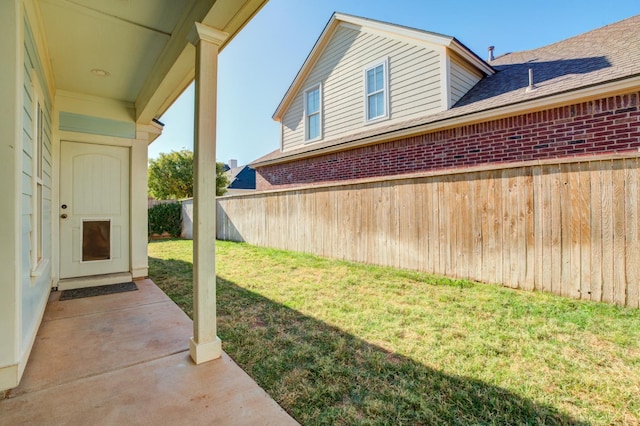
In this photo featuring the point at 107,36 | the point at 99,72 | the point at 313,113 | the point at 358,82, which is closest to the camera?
the point at 107,36

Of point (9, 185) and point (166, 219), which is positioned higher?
point (9, 185)

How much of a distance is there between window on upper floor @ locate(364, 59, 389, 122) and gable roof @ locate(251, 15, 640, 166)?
0.58 meters

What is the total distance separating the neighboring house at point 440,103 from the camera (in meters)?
4.21

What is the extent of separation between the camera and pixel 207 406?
1.76 meters

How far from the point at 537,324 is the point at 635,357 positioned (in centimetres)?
68

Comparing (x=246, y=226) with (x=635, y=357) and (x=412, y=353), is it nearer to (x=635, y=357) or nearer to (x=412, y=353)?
(x=412, y=353)

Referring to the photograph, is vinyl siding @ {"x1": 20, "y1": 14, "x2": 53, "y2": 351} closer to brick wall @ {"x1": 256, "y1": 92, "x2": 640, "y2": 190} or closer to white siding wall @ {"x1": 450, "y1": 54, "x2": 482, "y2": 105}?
brick wall @ {"x1": 256, "y1": 92, "x2": 640, "y2": 190}

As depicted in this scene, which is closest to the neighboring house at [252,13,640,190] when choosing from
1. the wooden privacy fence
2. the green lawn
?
the wooden privacy fence

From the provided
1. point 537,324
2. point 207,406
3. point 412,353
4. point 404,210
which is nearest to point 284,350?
point 207,406

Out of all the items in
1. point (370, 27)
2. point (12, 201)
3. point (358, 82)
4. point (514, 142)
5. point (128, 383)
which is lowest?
point (128, 383)

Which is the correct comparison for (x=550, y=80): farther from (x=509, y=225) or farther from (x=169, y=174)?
(x=169, y=174)

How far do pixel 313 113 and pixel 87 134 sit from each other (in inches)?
242

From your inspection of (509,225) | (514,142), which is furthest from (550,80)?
(509,225)

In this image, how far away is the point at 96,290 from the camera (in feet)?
14.0
